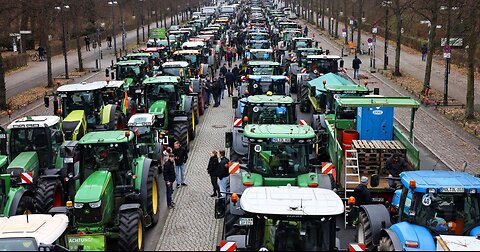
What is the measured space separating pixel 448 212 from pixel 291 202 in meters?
3.26

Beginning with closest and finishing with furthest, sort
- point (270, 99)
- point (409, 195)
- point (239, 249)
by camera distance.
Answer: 1. point (239, 249)
2. point (409, 195)
3. point (270, 99)

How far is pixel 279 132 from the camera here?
14.9m

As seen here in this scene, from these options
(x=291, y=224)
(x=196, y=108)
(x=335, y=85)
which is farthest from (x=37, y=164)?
(x=335, y=85)

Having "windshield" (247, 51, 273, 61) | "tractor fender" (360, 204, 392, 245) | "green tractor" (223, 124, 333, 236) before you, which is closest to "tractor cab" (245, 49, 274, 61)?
"windshield" (247, 51, 273, 61)

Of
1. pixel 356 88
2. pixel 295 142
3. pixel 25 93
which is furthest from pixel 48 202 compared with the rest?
pixel 25 93

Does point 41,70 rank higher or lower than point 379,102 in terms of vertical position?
lower

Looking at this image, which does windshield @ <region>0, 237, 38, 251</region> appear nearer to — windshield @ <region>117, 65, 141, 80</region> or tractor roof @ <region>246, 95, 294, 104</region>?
tractor roof @ <region>246, 95, 294, 104</region>

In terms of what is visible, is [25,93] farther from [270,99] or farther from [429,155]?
[429,155]

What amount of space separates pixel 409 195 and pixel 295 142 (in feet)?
10.8

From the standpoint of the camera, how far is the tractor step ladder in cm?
1675

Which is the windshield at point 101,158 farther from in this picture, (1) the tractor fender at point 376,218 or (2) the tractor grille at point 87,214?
(1) the tractor fender at point 376,218

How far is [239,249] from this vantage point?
10.9 metres

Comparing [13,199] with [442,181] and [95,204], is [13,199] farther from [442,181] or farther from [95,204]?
[442,181]

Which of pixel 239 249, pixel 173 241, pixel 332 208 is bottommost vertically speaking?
pixel 173 241
